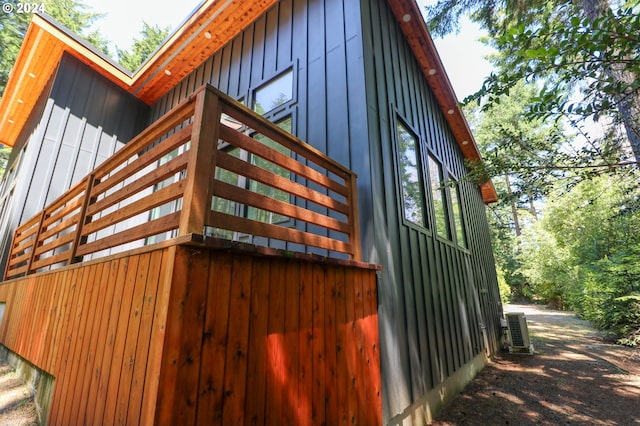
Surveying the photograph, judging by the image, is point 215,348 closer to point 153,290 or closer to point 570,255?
point 153,290

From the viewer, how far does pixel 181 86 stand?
19.8 ft

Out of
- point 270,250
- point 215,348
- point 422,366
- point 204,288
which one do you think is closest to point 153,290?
point 204,288

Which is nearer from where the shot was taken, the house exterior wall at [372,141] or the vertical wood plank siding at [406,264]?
the vertical wood plank siding at [406,264]

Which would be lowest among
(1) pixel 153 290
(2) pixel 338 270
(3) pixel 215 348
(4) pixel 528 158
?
(3) pixel 215 348

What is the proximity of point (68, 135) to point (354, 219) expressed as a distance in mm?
6449

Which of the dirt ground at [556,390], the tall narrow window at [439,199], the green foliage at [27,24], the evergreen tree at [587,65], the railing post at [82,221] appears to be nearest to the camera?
the evergreen tree at [587,65]

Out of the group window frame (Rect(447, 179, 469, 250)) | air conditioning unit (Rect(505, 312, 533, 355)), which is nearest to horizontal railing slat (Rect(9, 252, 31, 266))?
window frame (Rect(447, 179, 469, 250))

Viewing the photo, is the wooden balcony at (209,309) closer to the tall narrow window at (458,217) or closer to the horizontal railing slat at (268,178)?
the horizontal railing slat at (268,178)

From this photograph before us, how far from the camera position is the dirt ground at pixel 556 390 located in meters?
3.07

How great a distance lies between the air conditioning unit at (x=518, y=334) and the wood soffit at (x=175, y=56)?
410 cm

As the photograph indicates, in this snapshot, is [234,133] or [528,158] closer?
[234,133]

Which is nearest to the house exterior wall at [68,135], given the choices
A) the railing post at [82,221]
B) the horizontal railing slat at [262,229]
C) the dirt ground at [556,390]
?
the railing post at [82,221]

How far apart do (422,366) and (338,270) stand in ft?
5.84

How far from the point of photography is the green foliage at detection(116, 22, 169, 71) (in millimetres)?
12727
